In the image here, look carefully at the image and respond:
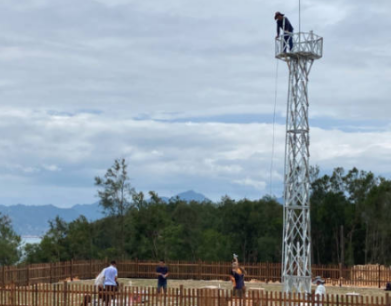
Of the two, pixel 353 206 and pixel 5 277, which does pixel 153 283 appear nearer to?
pixel 5 277

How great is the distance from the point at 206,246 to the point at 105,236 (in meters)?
18.3

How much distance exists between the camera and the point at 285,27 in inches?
1085

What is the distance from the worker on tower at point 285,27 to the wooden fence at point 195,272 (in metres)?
14.5

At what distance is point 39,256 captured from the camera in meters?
76.2

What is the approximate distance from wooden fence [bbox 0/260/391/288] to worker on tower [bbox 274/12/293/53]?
14492 mm

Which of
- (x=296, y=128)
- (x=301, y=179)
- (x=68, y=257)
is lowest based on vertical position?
(x=68, y=257)

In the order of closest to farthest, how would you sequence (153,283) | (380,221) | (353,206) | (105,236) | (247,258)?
(153,283), (380,221), (353,206), (247,258), (105,236)

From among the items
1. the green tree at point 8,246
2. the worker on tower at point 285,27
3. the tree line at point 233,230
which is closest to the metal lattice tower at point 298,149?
the worker on tower at point 285,27

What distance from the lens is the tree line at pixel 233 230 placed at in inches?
2520

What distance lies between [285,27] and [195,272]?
57.3 feet

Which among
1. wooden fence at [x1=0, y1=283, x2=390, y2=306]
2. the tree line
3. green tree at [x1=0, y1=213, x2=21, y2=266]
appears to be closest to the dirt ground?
wooden fence at [x1=0, y1=283, x2=390, y2=306]

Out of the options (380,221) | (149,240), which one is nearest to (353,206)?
(380,221)

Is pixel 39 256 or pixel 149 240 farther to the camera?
pixel 39 256

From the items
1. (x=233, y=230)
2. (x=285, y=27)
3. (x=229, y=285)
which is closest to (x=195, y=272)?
(x=229, y=285)
